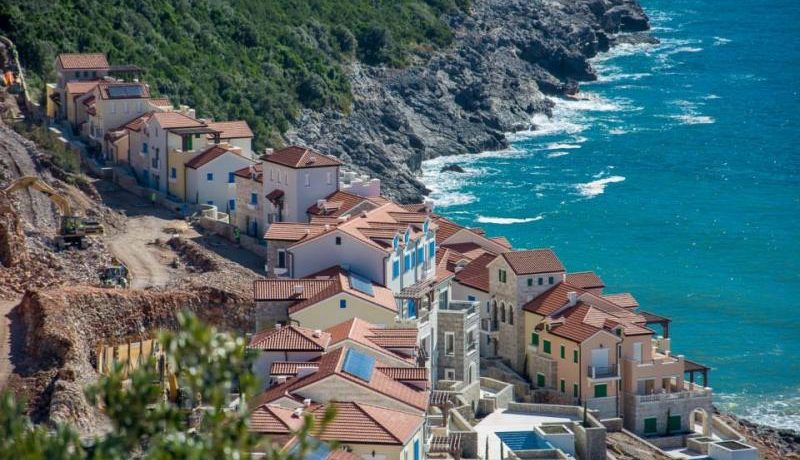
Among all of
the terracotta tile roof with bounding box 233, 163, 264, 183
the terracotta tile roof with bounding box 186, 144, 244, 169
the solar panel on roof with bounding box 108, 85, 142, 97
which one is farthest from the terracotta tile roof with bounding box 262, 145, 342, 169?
the solar panel on roof with bounding box 108, 85, 142, 97

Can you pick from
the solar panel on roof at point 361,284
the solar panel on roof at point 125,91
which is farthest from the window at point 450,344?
the solar panel on roof at point 125,91

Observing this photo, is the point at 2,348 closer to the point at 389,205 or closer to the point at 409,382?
the point at 409,382

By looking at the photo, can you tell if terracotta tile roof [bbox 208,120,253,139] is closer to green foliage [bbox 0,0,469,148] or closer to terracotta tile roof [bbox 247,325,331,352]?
green foliage [bbox 0,0,469,148]

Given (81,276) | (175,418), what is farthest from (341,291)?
(175,418)

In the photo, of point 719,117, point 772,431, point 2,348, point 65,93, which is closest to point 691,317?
point 772,431

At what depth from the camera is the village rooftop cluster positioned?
6319cm

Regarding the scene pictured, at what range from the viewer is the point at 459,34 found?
16700 centimetres

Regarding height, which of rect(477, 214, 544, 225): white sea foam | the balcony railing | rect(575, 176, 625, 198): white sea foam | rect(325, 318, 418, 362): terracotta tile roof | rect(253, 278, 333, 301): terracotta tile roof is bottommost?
rect(575, 176, 625, 198): white sea foam

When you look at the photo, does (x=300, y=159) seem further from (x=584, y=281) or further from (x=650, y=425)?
(x=650, y=425)

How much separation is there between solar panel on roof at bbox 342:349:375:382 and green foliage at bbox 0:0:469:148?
53.0 metres

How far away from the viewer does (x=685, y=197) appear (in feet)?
437

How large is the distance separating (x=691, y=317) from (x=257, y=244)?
28.5 metres

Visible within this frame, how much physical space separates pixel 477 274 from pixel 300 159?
8676 mm

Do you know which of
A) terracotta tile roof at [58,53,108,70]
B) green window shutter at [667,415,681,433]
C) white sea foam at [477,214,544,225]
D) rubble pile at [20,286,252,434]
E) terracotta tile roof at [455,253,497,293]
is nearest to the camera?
rubble pile at [20,286,252,434]
